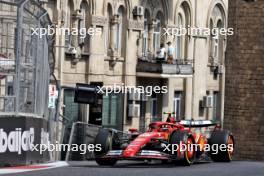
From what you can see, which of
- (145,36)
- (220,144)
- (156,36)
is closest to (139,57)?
(145,36)

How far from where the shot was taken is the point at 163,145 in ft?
65.8

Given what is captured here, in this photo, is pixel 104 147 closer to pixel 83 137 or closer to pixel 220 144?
Result: pixel 220 144

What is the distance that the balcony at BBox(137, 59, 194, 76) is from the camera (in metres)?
42.6

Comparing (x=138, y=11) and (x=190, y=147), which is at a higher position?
(x=138, y=11)

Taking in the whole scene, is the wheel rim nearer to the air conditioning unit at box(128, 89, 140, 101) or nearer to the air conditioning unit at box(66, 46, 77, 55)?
the air conditioning unit at box(66, 46, 77, 55)

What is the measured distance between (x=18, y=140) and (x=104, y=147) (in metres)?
3.35

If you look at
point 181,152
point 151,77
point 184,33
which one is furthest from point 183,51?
point 181,152

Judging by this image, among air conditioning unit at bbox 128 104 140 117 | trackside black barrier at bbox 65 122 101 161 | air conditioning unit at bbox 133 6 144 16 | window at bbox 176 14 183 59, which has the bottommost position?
trackside black barrier at bbox 65 122 101 161

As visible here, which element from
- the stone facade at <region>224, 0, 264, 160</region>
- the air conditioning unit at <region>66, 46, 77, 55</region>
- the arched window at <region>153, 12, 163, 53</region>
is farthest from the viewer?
the arched window at <region>153, 12, 163, 53</region>

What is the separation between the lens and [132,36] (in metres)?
42.0

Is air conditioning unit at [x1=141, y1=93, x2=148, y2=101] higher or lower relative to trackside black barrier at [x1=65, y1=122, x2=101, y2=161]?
higher

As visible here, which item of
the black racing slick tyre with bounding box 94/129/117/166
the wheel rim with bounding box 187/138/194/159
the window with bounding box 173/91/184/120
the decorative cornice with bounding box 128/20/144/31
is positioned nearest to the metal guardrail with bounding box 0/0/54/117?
the black racing slick tyre with bounding box 94/129/117/166

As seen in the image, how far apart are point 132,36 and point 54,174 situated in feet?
87.9

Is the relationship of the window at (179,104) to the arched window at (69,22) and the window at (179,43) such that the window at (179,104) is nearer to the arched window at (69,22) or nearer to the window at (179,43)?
the window at (179,43)
